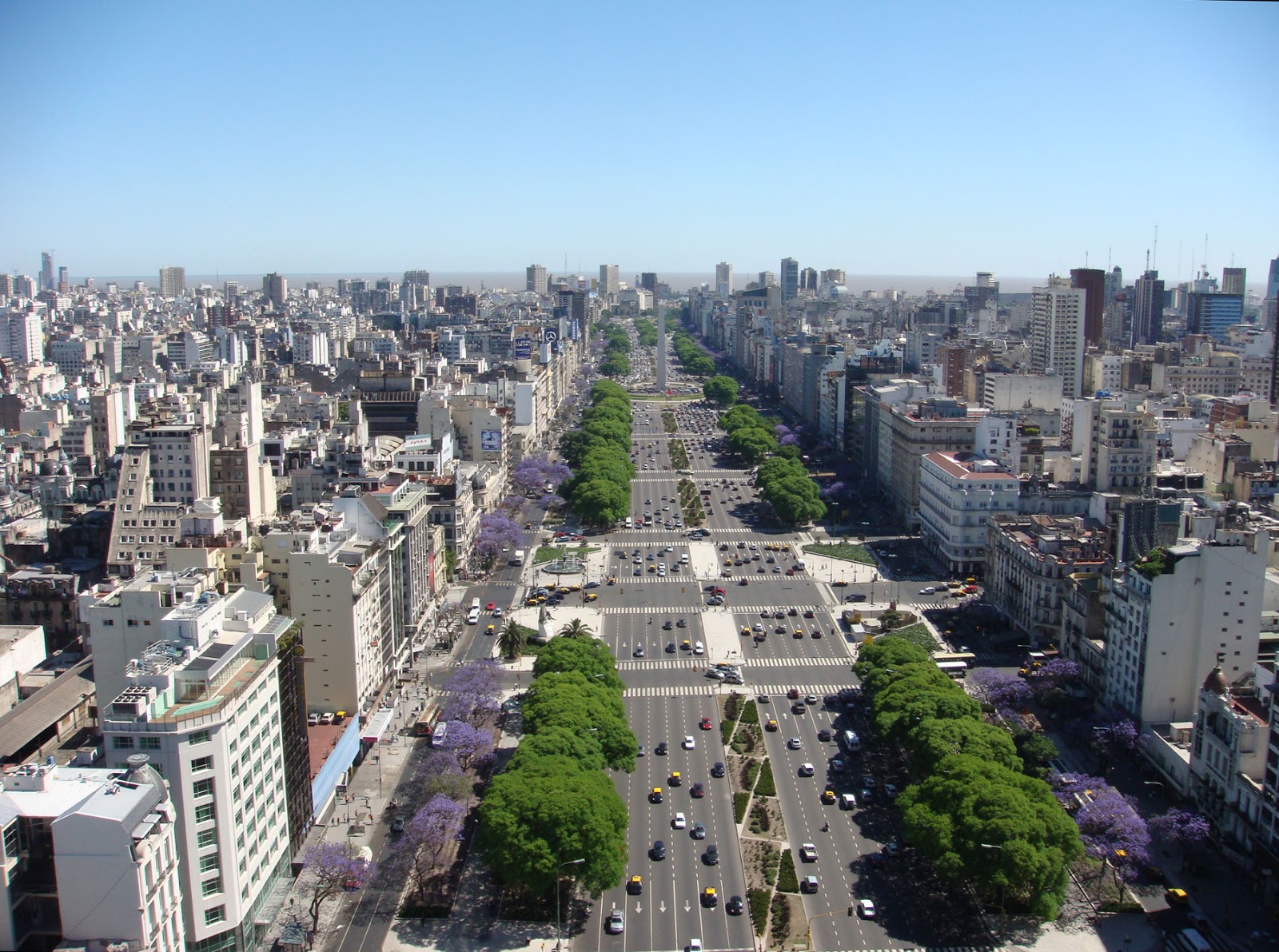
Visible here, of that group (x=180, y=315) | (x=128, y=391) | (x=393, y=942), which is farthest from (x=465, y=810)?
(x=180, y=315)

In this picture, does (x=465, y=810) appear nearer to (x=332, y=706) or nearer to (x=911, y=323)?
(x=332, y=706)

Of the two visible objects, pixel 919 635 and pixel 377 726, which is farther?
pixel 919 635

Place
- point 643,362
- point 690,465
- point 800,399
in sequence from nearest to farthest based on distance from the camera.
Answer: point 690,465 → point 800,399 → point 643,362

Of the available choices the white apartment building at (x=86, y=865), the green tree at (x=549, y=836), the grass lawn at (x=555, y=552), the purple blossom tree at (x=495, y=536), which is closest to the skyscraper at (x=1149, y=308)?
the grass lawn at (x=555, y=552)

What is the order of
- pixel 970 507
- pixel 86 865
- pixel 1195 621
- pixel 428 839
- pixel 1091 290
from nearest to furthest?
pixel 86 865, pixel 428 839, pixel 1195 621, pixel 970 507, pixel 1091 290

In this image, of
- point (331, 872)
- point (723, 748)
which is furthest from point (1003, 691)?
point (331, 872)

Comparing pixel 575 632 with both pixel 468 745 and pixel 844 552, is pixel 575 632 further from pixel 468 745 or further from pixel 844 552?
pixel 844 552

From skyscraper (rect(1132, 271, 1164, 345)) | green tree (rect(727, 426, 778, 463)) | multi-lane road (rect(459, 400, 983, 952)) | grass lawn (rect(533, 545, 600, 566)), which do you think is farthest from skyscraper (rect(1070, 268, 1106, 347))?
grass lawn (rect(533, 545, 600, 566))
